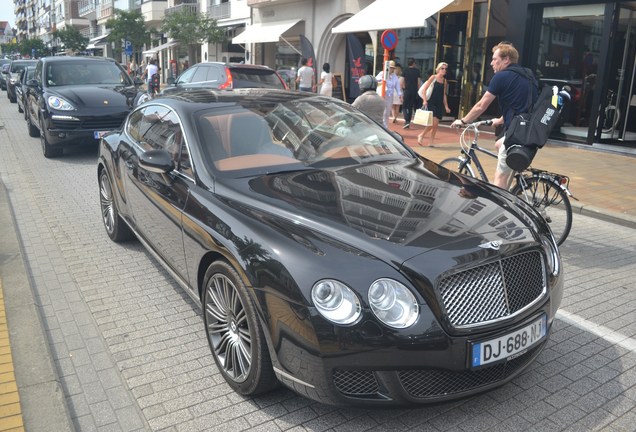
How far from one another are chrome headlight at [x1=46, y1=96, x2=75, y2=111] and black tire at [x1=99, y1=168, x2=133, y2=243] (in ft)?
16.5

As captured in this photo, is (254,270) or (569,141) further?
(569,141)

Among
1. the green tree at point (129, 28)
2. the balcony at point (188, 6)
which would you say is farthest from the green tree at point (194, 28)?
the green tree at point (129, 28)

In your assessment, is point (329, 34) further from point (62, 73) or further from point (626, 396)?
point (626, 396)

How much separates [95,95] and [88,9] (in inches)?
2944

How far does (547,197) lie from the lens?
577 cm

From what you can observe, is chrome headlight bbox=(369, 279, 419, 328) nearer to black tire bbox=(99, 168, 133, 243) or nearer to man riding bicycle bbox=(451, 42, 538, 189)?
black tire bbox=(99, 168, 133, 243)

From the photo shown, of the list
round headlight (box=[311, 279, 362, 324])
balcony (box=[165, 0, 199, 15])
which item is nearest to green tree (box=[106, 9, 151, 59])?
balcony (box=[165, 0, 199, 15])

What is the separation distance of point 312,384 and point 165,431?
2.71ft

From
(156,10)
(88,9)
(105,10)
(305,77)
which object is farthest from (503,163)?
(88,9)

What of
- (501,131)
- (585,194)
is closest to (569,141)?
(585,194)

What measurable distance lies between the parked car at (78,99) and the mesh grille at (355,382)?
9167mm

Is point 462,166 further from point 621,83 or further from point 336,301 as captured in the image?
point 621,83

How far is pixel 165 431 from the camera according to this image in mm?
2848

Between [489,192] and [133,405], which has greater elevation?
[489,192]
